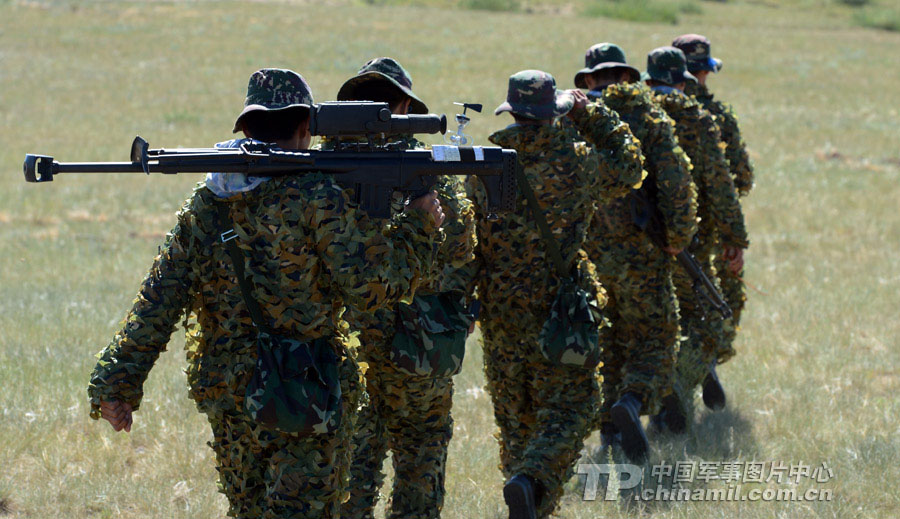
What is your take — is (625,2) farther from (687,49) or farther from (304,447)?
(304,447)

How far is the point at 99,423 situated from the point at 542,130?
3.61m

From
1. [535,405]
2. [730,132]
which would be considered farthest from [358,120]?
[730,132]

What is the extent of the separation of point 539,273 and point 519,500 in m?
1.19

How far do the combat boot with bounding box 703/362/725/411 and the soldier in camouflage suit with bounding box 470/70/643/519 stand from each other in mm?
2540

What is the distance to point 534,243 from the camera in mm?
5590

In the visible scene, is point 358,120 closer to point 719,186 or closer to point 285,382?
point 285,382

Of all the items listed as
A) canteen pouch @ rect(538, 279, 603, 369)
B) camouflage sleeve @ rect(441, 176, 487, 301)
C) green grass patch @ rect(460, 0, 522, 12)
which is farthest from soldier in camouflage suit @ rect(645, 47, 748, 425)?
green grass patch @ rect(460, 0, 522, 12)

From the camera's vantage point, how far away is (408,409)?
506 centimetres

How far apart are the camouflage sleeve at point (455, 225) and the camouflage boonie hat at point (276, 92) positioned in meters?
1.02

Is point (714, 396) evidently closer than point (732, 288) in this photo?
Yes

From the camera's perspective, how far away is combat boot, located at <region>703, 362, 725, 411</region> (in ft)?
26.3

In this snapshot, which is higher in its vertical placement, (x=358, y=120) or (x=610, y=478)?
(x=358, y=120)

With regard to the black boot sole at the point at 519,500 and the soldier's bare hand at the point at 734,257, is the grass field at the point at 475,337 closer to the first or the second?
the black boot sole at the point at 519,500

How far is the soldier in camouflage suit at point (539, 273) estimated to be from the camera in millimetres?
5492
